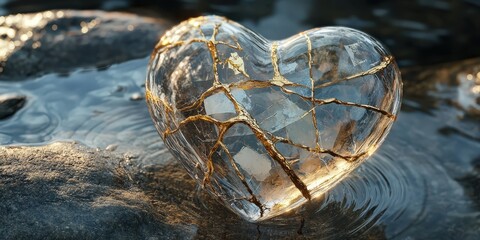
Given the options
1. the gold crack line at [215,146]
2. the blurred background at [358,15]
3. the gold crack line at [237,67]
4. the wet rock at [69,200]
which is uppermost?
the gold crack line at [237,67]

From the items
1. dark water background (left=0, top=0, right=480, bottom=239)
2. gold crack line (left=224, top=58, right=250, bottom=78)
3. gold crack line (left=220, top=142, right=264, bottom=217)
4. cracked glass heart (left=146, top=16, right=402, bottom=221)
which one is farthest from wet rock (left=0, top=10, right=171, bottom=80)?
gold crack line (left=220, top=142, right=264, bottom=217)

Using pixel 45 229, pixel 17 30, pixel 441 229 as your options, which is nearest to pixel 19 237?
pixel 45 229

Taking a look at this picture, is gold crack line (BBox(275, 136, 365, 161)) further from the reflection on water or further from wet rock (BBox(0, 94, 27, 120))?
wet rock (BBox(0, 94, 27, 120))

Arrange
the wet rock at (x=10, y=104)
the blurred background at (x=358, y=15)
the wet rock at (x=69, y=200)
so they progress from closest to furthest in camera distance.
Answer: the wet rock at (x=69, y=200) < the wet rock at (x=10, y=104) < the blurred background at (x=358, y=15)

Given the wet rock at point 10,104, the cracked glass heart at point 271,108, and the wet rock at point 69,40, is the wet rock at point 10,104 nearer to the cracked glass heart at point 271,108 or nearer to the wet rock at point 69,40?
the wet rock at point 69,40

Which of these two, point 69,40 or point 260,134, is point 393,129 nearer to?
point 260,134

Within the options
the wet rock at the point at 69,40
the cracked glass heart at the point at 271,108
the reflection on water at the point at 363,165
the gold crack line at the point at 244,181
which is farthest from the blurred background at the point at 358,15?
the gold crack line at the point at 244,181
